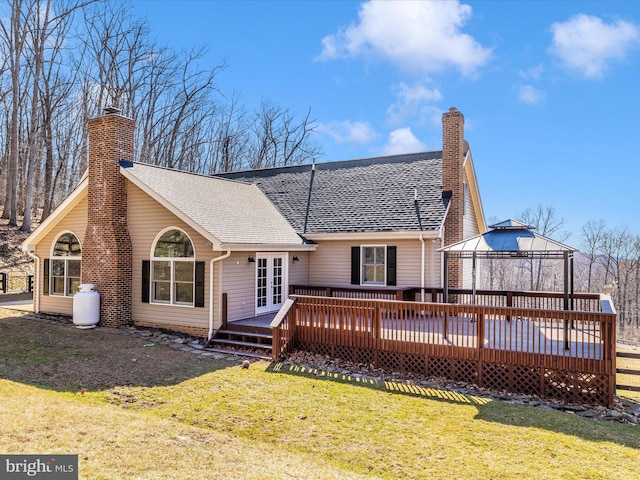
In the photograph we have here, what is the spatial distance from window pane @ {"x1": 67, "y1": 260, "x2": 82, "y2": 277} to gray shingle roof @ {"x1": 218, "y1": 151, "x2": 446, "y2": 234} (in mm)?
7138

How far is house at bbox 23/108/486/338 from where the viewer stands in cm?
1161

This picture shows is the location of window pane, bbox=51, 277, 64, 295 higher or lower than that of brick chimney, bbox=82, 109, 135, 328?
lower

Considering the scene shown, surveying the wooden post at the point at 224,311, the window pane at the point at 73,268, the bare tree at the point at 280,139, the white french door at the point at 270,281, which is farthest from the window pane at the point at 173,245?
the bare tree at the point at 280,139

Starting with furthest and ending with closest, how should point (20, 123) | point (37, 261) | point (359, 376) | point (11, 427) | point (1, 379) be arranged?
1. point (20, 123)
2. point (37, 261)
3. point (359, 376)
4. point (1, 379)
5. point (11, 427)

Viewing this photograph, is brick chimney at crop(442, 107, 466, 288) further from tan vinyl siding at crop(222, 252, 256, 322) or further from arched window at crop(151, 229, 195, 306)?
→ arched window at crop(151, 229, 195, 306)

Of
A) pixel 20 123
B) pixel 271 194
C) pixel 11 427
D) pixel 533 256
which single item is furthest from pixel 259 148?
pixel 11 427

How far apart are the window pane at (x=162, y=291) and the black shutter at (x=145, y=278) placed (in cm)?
22

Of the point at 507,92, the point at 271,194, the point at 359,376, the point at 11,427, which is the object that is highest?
the point at 507,92

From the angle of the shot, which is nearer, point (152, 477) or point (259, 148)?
point (152, 477)

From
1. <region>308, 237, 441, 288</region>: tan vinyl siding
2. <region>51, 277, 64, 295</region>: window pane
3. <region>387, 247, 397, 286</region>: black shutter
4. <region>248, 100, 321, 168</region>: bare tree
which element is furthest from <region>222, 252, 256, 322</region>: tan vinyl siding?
<region>248, 100, 321, 168</region>: bare tree

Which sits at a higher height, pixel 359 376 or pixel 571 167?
pixel 571 167

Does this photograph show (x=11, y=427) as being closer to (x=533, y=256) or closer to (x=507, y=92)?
(x=533, y=256)

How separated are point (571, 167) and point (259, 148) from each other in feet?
87.0

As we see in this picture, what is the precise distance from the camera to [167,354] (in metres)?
9.91
